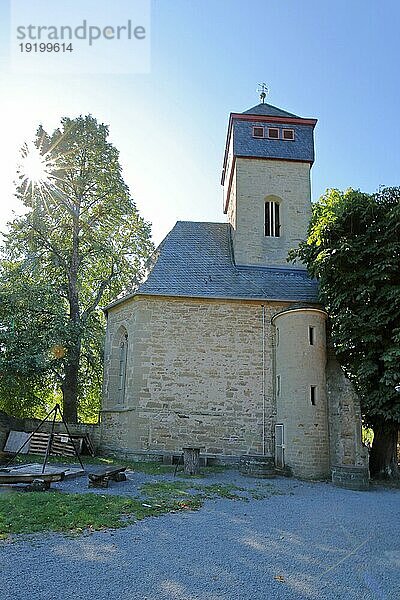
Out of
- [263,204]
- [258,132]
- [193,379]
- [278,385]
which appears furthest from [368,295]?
[258,132]

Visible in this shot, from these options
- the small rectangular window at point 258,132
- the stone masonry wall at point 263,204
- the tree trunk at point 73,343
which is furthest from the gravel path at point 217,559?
the small rectangular window at point 258,132

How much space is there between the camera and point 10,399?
2097 cm

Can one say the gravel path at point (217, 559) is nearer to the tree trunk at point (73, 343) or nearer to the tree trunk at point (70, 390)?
the tree trunk at point (73, 343)

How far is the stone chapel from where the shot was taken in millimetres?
15906

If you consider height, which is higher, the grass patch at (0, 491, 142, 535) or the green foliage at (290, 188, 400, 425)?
the green foliage at (290, 188, 400, 425)

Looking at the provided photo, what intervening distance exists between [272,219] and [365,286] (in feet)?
24.1

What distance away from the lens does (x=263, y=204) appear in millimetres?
22328

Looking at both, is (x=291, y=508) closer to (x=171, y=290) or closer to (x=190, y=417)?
(x=190, y=417)

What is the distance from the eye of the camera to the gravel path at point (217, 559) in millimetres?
5297

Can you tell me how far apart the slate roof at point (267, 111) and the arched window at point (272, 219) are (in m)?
4.43

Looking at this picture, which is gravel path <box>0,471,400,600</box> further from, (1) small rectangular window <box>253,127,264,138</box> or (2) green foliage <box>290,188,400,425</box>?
(1) small rectangular window <box>253,127,264,138</box>

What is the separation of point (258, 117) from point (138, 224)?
783 centimetres

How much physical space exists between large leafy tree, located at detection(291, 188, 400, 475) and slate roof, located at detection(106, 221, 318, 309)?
6.67 ft

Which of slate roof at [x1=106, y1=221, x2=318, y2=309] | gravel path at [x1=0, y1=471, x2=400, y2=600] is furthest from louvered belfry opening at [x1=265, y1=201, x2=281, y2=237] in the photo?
gravel path at [x1=0, y1=471, x2=400, y2=600]
